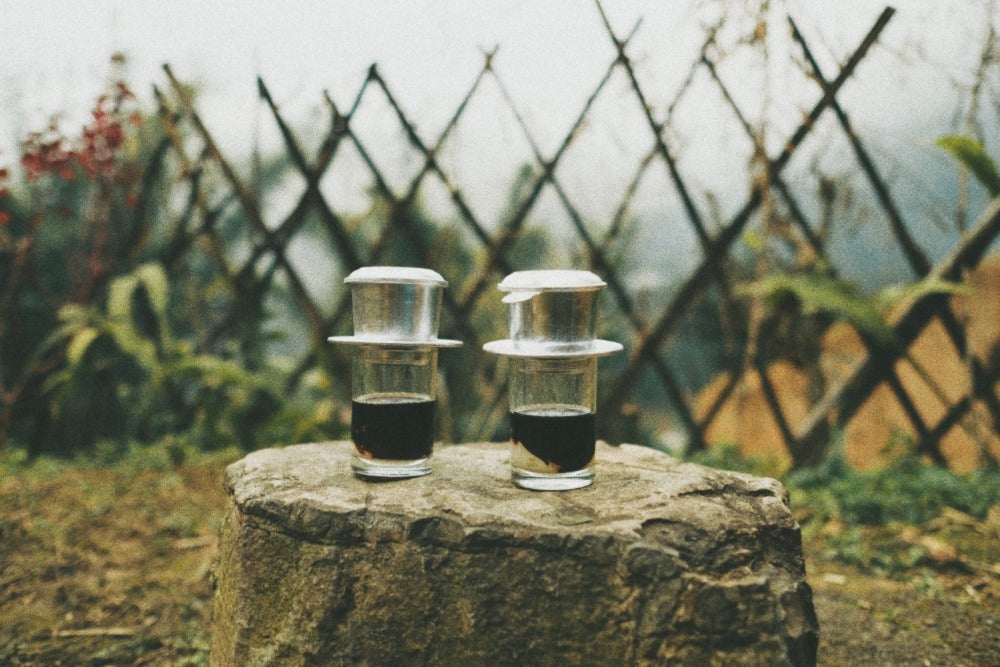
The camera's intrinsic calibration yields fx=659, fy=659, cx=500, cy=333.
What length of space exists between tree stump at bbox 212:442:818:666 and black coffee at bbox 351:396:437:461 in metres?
0.07

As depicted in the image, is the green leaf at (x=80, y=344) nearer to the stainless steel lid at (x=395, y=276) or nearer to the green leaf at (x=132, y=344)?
the green leaf at (x=132, y=344)

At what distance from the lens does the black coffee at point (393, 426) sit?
1402 mm

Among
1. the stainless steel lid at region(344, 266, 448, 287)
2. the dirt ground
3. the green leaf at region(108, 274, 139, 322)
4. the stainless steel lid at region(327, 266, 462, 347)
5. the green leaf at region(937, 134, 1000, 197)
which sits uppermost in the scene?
the green leaf at region(937, 134, 1000, 197)

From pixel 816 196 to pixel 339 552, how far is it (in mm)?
3235

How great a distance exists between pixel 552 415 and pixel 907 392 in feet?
9.88

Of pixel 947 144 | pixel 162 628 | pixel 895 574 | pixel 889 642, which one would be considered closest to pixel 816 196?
pixel 947 144

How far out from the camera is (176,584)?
236cm

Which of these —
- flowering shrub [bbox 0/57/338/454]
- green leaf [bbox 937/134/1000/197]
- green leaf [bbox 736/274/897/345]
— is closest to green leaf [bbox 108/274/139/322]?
flowering shrub [bbox 0/57/338/454]

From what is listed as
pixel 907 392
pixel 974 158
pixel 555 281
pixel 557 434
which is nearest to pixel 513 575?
pixel 557 434

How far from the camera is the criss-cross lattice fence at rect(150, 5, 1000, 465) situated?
3.34 metres

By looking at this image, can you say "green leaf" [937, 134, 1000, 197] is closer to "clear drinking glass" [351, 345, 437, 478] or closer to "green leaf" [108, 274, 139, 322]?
"clear drinking glass" [351, 345, 437, 478]

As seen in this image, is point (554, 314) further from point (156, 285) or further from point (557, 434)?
point (156, 285)

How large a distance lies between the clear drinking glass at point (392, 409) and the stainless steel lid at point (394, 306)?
0.03 metres

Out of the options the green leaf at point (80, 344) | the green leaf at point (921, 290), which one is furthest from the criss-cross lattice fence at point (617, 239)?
the green leaf at point (80, 344)
